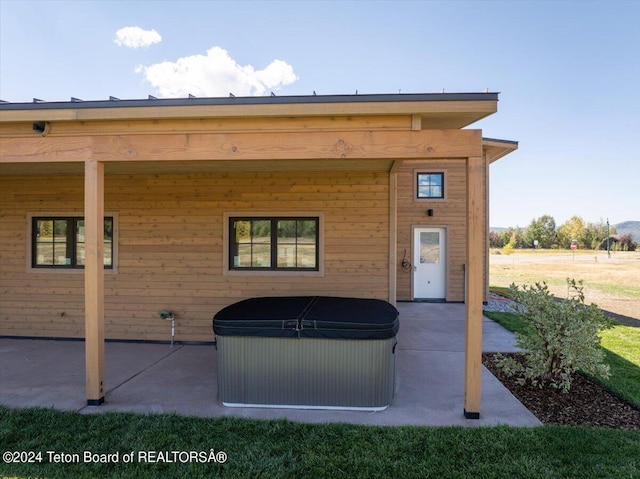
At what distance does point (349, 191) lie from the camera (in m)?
5.29

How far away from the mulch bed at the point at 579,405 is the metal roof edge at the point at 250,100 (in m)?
2.77

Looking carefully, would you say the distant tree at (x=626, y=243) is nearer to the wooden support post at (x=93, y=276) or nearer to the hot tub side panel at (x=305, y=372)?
the hot tub side panel at (x=305, y=372)

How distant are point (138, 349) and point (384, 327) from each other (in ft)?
12.4

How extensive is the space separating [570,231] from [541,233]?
2466 mm

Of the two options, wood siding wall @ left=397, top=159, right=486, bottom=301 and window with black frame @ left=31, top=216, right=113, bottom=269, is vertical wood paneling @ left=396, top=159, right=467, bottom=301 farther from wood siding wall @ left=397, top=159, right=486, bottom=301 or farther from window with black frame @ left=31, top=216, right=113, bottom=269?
window with black frame @ left=31, top=216, right=113, bottom=269

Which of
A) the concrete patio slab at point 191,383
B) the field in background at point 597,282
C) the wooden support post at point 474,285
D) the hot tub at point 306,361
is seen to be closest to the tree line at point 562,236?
the field in background at point 597,282

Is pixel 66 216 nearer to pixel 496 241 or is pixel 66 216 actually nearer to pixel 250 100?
pixel 250 100

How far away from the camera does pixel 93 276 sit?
10.9 feet

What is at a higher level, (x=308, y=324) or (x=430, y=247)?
(x=430, y=247)

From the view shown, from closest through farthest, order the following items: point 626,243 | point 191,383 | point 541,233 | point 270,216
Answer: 1. point 191,383
2. point 270,216
3. point 626,243
4. point 541,233

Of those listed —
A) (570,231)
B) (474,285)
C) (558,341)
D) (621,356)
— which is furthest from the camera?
(570,231)

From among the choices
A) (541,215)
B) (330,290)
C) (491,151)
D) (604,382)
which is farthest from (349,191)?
(541,215)

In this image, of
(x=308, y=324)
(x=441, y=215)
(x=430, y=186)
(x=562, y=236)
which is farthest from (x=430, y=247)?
(x=562, y=236)

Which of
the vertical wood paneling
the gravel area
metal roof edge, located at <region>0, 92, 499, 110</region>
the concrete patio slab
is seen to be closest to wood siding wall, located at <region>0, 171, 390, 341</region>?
the concrete patio slab
